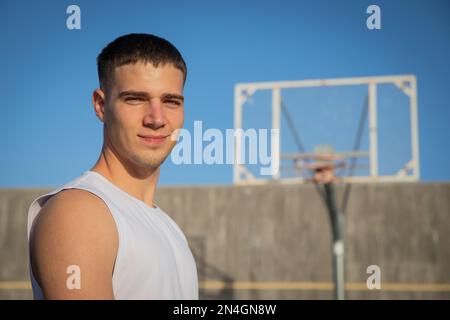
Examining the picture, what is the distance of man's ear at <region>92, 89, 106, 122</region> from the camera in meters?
1.66

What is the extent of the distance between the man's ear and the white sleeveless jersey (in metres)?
0.25

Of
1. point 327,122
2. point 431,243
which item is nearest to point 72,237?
point 327,122

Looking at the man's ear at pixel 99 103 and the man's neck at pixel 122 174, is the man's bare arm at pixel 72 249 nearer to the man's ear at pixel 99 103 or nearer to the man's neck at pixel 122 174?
the man's neck at pixel 122 174

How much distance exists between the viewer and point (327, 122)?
33.1 feet

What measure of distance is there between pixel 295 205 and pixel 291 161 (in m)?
2.03

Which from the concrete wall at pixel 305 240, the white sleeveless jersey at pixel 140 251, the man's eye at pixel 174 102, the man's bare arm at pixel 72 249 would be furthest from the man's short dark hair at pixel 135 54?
the concrete wall at pixel 305 240

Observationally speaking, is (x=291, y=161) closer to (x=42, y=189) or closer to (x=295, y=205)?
(x=295, y=205)

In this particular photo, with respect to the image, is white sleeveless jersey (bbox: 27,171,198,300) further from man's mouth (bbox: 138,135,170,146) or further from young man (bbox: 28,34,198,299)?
man's mouth (bbox: 138,135,170,146)

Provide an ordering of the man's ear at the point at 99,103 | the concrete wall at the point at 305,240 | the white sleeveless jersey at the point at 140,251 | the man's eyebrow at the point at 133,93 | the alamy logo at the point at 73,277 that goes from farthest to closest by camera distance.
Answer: the concrete wall at the point at 305,240 → the man's ear at the point at 99,103 → the man's eyebrow at the point at 133,93 → the white sleeveless jersey at the point at 140,251 → the alamy logo at the point at 73,277

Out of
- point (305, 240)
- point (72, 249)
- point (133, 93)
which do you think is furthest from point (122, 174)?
point (305, 240)

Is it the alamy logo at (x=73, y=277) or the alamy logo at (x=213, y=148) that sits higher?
the alamy logo at (x=213, y=148)

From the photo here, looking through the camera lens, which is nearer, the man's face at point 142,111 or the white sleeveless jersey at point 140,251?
the white sleeveless jersey at point 140,251

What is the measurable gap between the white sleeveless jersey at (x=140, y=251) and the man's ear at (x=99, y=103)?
245 mm

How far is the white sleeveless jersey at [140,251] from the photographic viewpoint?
1.32m
